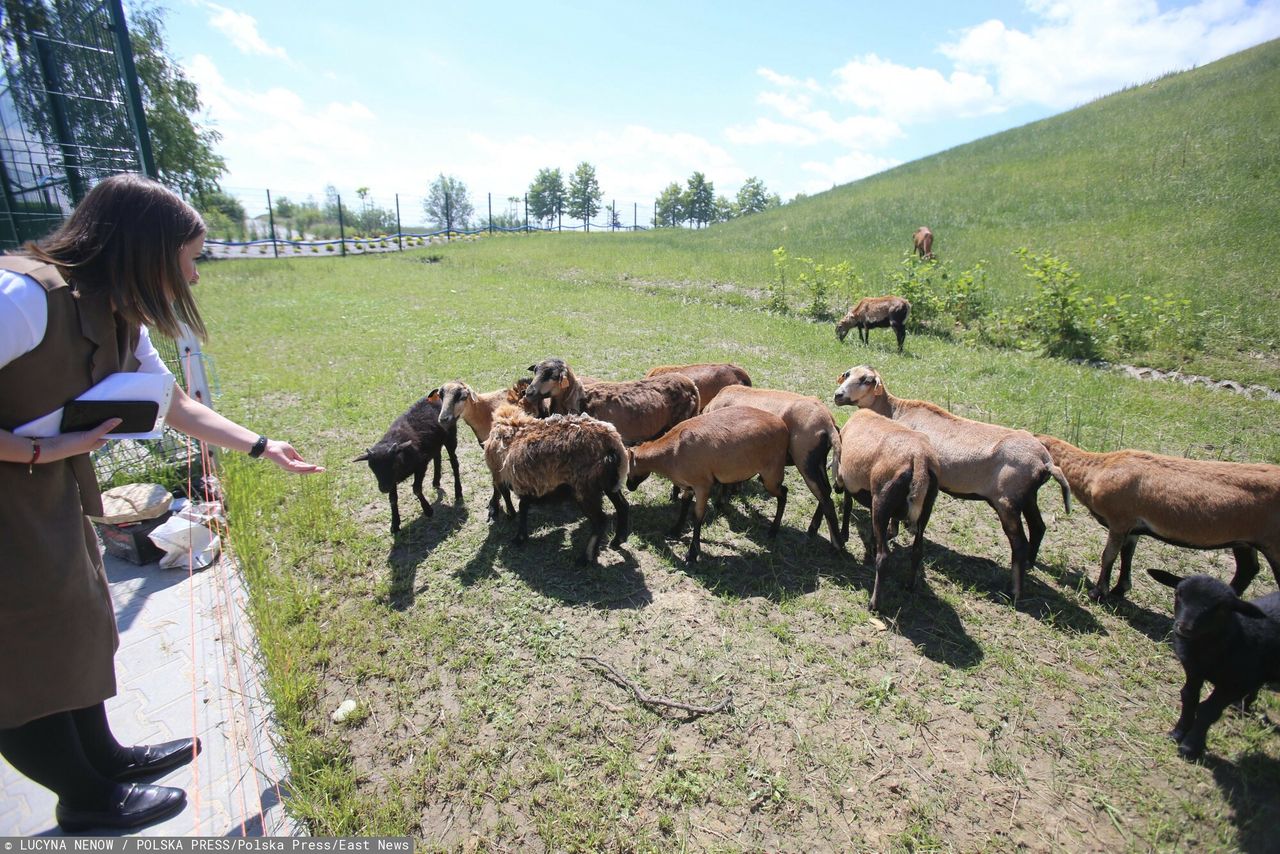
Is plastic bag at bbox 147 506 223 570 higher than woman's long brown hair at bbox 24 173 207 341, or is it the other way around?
woman's long brown hair at bbox 24 173 207 341

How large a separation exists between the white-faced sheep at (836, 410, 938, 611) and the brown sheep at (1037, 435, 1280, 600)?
1.23 m

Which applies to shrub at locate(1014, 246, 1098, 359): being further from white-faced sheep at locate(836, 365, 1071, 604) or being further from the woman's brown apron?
the woman's brown apron

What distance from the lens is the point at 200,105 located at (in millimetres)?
28094

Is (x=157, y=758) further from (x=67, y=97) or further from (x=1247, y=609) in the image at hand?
(x=67, y=97)

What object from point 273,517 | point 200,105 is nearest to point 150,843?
point 273,517

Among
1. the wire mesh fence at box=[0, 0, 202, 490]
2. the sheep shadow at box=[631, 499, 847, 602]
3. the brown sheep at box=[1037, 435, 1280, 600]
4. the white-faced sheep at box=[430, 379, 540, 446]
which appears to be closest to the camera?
the brown sheep at box=[1037, 435, 1280, 600]

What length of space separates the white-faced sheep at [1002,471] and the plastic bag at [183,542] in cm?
607

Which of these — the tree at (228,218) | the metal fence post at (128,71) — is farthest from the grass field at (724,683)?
the tree at (228,218)

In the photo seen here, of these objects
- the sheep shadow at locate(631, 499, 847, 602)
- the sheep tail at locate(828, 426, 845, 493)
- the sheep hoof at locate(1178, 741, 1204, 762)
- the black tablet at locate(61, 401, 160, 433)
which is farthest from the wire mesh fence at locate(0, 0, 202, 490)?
the sheep hoof at locate(1178, 741, 1204, 762)

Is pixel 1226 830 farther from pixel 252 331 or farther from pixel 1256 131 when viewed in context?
pixel 1256 131

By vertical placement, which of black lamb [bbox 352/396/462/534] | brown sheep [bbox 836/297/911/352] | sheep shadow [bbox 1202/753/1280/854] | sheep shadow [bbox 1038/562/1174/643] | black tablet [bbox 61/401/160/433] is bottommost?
sheep shadow [bbox 1202/753/1280/854]

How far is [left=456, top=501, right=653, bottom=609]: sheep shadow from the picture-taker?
481 centimetres

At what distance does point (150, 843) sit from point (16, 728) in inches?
30.9

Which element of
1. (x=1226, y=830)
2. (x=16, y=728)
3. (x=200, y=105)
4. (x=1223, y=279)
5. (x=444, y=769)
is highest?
(x=200, y=105)
